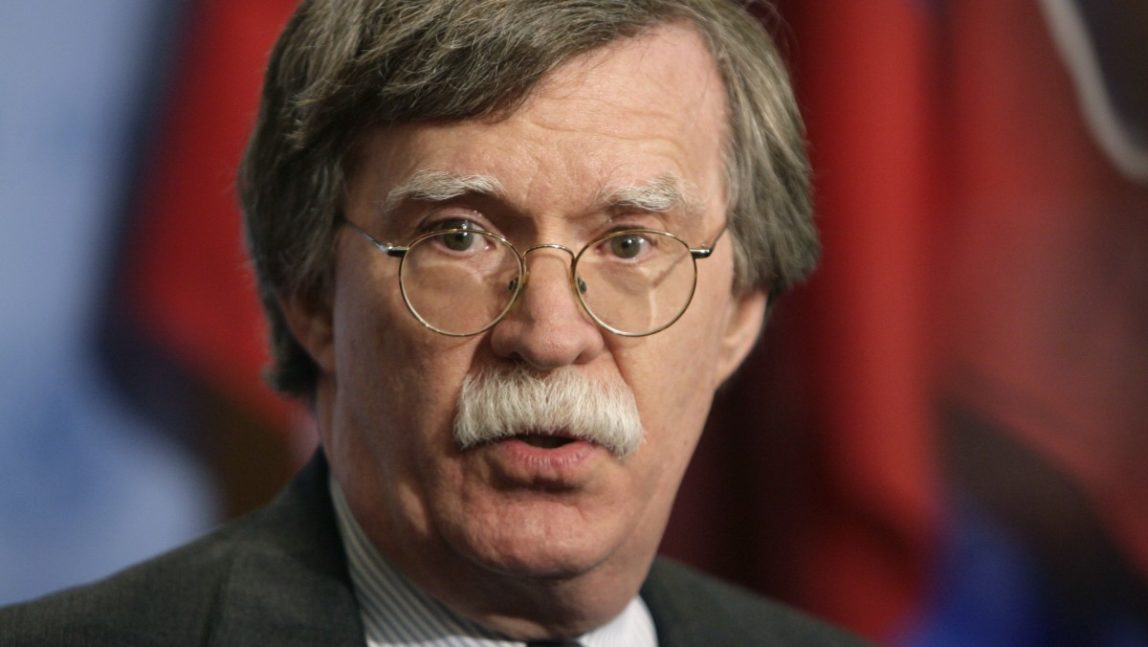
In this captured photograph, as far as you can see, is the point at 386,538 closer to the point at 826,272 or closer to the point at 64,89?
the point at 64,89

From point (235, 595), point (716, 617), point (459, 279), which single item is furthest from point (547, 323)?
point (716, 617)

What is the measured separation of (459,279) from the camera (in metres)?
2.03

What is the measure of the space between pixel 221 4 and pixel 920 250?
1.79 meters

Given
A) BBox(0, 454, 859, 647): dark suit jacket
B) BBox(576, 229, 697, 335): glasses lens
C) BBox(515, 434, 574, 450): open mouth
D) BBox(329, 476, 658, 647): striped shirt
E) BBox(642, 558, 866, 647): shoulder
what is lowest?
BBox(642, 558, 866, 647): shoulder

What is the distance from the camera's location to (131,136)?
10.0 feet

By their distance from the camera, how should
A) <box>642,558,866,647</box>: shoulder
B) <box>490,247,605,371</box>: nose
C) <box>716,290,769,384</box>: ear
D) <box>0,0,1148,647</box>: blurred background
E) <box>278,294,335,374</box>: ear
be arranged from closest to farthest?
<box>490,247,605,371</box>: nose < <box>278,294,335,374</box>: ear < <box>716,290,769,384</box>: ear < <box>642,558,866,647</box>: shoulder < <box>0,0,1148,647</box>: blurred background

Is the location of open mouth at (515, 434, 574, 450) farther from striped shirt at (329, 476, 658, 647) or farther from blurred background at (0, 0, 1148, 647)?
blurred background at (0, 0, 1148, 647)

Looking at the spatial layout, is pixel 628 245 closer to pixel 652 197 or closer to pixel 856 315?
pixel 652 197

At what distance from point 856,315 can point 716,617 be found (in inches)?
40.2

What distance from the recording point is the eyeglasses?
201cm

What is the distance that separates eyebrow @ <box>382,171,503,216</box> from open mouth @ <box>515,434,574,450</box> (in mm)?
365

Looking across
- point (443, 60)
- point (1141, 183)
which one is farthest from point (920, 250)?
point (443, 60)

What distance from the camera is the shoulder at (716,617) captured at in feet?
8.32

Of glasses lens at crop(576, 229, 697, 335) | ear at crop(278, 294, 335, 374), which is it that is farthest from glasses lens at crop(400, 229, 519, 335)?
ear at crop(278, 294, 335, 374)
